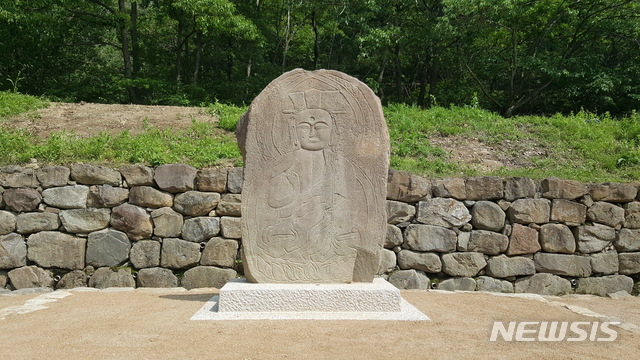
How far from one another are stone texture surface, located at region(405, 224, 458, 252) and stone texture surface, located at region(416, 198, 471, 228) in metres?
0.10

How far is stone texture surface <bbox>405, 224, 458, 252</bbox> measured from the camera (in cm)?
688

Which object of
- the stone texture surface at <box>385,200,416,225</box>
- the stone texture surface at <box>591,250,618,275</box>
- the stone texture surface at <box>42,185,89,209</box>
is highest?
the stone texture surface at <box>385,200,416,225</box>

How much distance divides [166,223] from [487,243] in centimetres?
413

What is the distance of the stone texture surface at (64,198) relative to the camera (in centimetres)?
673

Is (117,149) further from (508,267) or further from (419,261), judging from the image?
(508,267)

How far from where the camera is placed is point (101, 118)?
30.0 feet

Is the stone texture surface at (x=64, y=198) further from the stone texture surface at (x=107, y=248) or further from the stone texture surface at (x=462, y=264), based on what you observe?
the stone texture surface at (x=462, y=264)

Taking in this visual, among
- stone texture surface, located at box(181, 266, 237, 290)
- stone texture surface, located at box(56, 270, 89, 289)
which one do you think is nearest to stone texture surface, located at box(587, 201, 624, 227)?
stone texture surface, located at box(181, 266, 237, 290)

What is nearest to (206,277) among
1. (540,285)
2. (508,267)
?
(508,267)

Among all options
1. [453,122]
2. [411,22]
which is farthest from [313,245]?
[411,22]

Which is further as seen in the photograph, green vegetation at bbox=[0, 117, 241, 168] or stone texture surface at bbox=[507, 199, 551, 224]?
green vegetation at bbox=[0, 117, 241, 168]

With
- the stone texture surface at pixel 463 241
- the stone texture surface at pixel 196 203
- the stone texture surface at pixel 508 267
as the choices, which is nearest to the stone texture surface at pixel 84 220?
the stone texture surface at pixel 196 203

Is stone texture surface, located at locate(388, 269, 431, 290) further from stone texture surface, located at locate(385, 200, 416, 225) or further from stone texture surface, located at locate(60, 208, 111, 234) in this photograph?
stone texture surface, located at locate(60, 208, 111, 234)

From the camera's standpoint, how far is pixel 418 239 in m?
6.89
